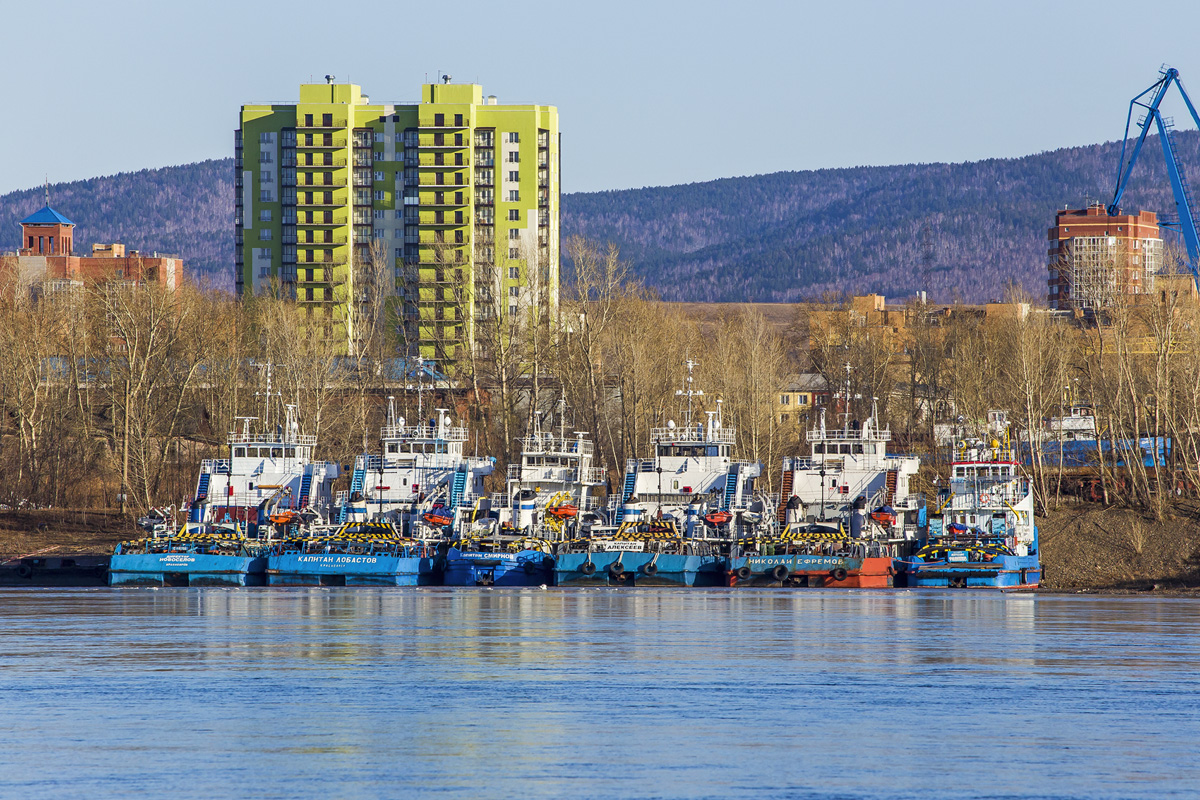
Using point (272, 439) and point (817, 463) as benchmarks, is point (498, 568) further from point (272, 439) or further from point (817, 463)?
point (272, 439)

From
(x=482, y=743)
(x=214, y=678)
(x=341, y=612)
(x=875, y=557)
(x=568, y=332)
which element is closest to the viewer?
(x=482, y=743)

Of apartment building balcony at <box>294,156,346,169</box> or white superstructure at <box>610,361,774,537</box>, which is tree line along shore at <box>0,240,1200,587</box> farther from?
apartment building balcony at <box>294,156,346,169</box>

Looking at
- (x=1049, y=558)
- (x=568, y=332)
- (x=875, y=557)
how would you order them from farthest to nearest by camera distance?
(x=568, y=332) < (x=1049, y=558) < (x=875, y=557)

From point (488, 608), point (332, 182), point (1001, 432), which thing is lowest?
point (488, 608)

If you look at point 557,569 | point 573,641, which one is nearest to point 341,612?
point 573,641

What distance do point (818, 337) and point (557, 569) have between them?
67.5m

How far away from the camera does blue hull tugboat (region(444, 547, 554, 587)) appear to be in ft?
252

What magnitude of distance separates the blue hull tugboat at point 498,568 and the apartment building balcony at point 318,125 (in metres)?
105

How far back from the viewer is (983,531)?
79250mm

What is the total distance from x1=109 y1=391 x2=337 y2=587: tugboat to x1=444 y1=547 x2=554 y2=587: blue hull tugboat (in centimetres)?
950

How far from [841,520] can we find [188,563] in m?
32.6

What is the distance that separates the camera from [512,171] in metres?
174

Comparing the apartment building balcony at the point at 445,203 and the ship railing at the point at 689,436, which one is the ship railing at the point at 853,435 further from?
the apartment building balcony at the point at 445,203

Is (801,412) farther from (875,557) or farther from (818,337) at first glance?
(875,557)
